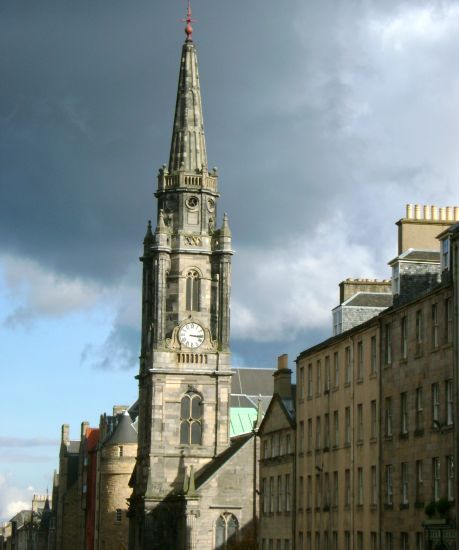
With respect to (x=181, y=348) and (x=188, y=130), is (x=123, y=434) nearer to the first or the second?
(x=181, y=348)

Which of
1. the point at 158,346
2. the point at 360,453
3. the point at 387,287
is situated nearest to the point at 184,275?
the point at 158,346

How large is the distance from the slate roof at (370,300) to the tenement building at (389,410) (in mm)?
80

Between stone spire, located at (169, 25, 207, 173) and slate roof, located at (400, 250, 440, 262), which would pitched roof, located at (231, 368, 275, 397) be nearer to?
stone spire, located at (169, 25, 207, 173)

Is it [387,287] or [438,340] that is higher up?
[387,287]

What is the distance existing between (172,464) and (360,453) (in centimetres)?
4146

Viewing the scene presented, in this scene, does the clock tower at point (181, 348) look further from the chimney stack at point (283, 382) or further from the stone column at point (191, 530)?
the chimney stack at point (283, 382)

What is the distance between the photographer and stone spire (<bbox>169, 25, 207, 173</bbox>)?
10725cm

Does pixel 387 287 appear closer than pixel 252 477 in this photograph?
Yes

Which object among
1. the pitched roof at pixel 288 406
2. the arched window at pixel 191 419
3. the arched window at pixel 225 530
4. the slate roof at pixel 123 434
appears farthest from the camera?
the slate roof at pixel 123 434

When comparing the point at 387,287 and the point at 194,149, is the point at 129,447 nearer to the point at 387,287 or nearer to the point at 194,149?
the point at 194,149

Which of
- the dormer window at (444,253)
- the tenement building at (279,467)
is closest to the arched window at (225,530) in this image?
the tenement building at (279,467)

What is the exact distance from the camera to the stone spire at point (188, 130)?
10725cm

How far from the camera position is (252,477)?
324 ft

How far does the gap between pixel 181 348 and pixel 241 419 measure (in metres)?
19.4
